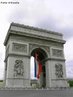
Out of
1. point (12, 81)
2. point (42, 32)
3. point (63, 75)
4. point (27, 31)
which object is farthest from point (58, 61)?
point (12, 81)

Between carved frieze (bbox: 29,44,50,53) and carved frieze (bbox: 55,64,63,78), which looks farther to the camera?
carved frieze (bbox: 55,64,63,78)

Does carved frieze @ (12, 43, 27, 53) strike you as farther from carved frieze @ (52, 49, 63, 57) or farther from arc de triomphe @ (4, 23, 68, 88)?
carved frieze @ (52, 49, 63, 57)

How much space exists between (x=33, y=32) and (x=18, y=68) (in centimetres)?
654

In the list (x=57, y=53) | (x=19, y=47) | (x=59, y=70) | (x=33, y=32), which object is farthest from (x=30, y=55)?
(x=59, y=70)

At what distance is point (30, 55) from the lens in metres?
23.6

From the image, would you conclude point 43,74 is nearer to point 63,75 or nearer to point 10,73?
point 63,75

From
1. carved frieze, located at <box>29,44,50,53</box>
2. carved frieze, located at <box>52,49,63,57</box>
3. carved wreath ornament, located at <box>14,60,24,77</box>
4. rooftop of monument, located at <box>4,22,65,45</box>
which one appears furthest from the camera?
carved frieze, located at <box>52,49,63,57</box>

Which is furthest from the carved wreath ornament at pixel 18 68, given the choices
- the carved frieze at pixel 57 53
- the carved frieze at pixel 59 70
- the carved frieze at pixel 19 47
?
the carved frieze at pixel 57 53

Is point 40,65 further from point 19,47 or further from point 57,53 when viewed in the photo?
point 19,47

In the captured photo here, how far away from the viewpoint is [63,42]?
88.1ft

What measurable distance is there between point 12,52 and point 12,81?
407 centimetres

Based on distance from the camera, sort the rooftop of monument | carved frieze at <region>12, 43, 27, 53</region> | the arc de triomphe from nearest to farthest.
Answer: the arc de triomphe → carved frieze at <region>12, 43, 27, 53</region> → the rooftop of monument

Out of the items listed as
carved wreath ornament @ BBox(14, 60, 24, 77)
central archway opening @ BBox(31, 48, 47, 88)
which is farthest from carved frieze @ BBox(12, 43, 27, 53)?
central archway opening @ BBox(31, 48, 47, 88)

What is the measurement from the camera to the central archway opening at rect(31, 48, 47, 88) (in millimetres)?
25908
